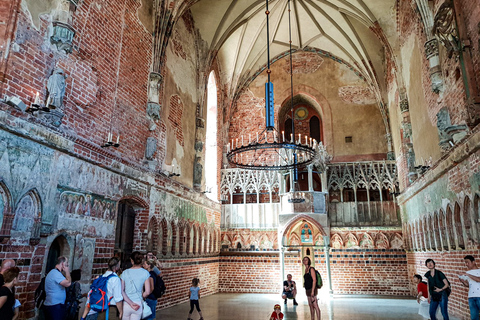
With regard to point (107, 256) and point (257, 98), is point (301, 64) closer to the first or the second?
point (257, 98)

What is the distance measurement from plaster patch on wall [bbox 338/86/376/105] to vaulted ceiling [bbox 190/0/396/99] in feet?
2.27

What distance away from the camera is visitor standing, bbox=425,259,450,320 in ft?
21.0

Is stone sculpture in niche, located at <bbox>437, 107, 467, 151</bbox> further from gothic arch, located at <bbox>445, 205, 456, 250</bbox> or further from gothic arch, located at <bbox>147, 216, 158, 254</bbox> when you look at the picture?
gothic arch, located at <bbox>147, 216, 158, 254</bbox>

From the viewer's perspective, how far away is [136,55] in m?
10.3

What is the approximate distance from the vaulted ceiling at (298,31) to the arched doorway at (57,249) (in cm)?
1100

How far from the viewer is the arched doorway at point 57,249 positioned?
705 cm

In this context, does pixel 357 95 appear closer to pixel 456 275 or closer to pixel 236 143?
pixel 236 143

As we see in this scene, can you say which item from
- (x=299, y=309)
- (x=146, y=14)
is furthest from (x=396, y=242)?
(x=146, y=14)

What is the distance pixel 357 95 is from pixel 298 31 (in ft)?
15.2

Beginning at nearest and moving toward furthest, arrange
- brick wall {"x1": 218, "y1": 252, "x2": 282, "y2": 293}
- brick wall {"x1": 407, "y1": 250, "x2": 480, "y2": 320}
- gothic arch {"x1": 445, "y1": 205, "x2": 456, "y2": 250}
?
brick wall {"x1": 407, "y1": 250, "x2": 480, "y2": 320} < gothic arch {"x1": 445, "y1": 205, "x2": 456, "y2": 250} < brick wall {"x1": 218, "y1": 252, "x2": 282, "y2": 293}

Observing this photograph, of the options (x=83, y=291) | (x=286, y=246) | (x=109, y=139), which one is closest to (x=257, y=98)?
(x=286, y=246)

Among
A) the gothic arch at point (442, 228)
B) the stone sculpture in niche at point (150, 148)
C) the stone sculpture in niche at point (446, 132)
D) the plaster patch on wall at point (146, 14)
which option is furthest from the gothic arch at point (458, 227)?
the plaster patch on wall at point (146, 14)

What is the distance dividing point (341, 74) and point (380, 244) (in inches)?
362

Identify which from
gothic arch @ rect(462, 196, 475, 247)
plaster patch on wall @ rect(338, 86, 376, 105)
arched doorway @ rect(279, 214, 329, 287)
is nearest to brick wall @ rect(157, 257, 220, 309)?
arched doorway @ rect(279, 214, 329, 287)
